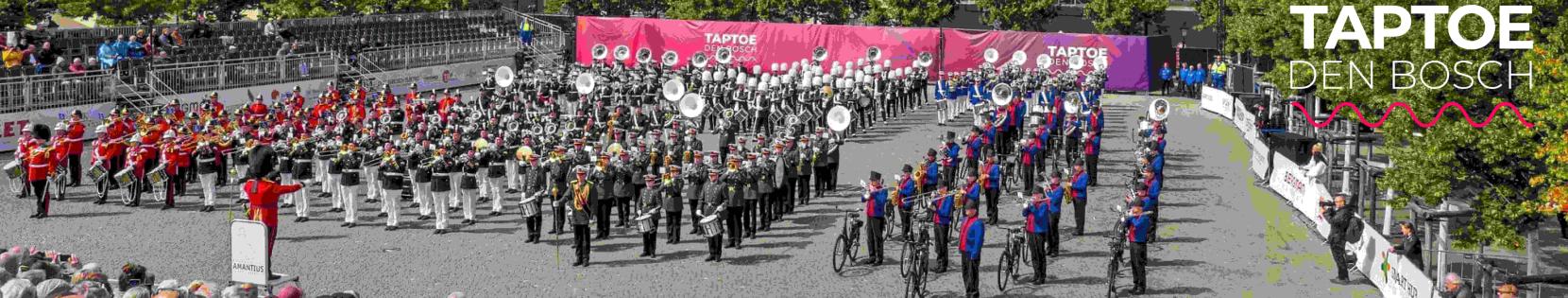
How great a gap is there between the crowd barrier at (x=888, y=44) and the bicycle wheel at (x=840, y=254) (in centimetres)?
2763

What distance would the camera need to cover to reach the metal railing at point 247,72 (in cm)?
4162

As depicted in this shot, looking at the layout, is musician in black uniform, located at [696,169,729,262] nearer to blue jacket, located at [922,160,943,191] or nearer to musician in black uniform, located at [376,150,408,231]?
blue jacket, located at [922,160,943,191]

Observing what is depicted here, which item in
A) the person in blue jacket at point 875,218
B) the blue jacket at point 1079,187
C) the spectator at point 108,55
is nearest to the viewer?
the person in blue jacket at point 875,218

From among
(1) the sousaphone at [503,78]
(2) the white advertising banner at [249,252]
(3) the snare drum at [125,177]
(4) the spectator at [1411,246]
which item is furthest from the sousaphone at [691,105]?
(2) the white advertising banner at [249,252]

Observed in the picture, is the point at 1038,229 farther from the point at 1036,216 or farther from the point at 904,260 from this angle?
the point at 904,260

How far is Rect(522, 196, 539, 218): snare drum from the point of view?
2514 centimetres

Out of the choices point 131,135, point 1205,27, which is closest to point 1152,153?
point 131,135

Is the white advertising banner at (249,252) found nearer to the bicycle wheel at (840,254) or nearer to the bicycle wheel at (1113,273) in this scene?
the bicycle wheel at (840,254)

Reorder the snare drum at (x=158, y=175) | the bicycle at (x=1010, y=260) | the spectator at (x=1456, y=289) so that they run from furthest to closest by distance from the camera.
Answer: the snare drum at (x=158, y=175) → the bicycle at (x=1010, y=260) → the spectator at (x=1456, y=289)

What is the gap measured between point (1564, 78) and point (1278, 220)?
7.77 meters

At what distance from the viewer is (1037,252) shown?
22.5 m

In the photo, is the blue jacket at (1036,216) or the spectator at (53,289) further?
the blue jacket at (1036,216)

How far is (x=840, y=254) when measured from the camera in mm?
23859

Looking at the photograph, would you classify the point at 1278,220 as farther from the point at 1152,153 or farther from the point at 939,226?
the point at 939,226
